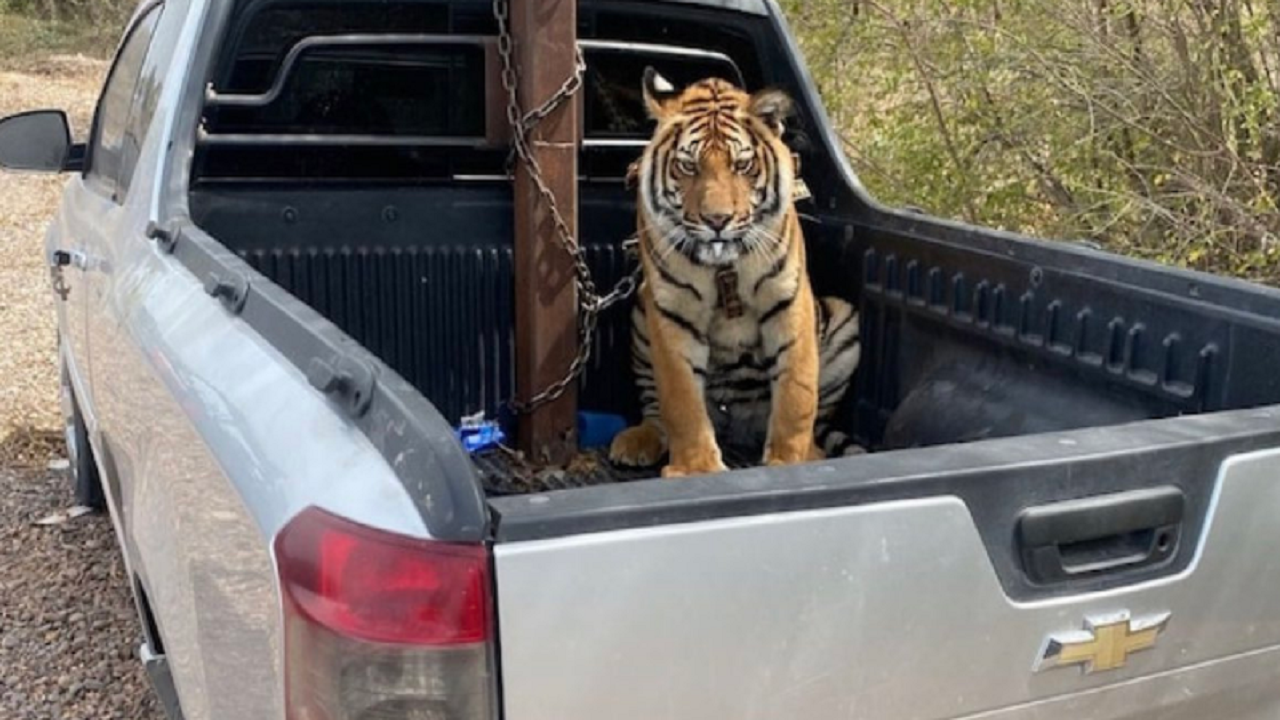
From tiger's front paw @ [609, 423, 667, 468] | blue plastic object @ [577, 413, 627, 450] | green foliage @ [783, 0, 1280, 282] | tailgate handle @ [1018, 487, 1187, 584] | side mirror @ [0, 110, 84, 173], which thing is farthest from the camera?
green foliage @ [783, 0, 1280, 282]

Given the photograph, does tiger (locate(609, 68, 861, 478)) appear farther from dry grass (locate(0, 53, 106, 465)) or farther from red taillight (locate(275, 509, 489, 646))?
dry grass (locate(0, 53, 106, 465))

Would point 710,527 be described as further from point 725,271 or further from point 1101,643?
point 725,271

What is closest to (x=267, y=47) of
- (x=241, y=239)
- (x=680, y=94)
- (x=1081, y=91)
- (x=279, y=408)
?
(x=241, y=239)

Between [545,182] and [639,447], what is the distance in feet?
2.66

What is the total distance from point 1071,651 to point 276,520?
39.1 inches

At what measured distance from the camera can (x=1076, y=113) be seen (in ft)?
20.7

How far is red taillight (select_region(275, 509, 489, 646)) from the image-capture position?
4.33ft

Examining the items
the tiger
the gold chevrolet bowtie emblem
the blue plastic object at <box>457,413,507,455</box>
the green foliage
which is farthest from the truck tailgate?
the green foliage

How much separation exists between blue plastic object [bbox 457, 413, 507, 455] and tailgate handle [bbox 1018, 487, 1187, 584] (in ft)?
6.61

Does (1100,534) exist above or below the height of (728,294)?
above

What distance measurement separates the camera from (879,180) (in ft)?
23.8

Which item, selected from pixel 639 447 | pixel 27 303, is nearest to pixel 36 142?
pixel 639 447

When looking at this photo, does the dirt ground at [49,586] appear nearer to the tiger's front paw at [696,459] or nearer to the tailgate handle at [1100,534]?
the tiger's front paw at [696,459]

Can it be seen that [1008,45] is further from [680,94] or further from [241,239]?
[241,239]
